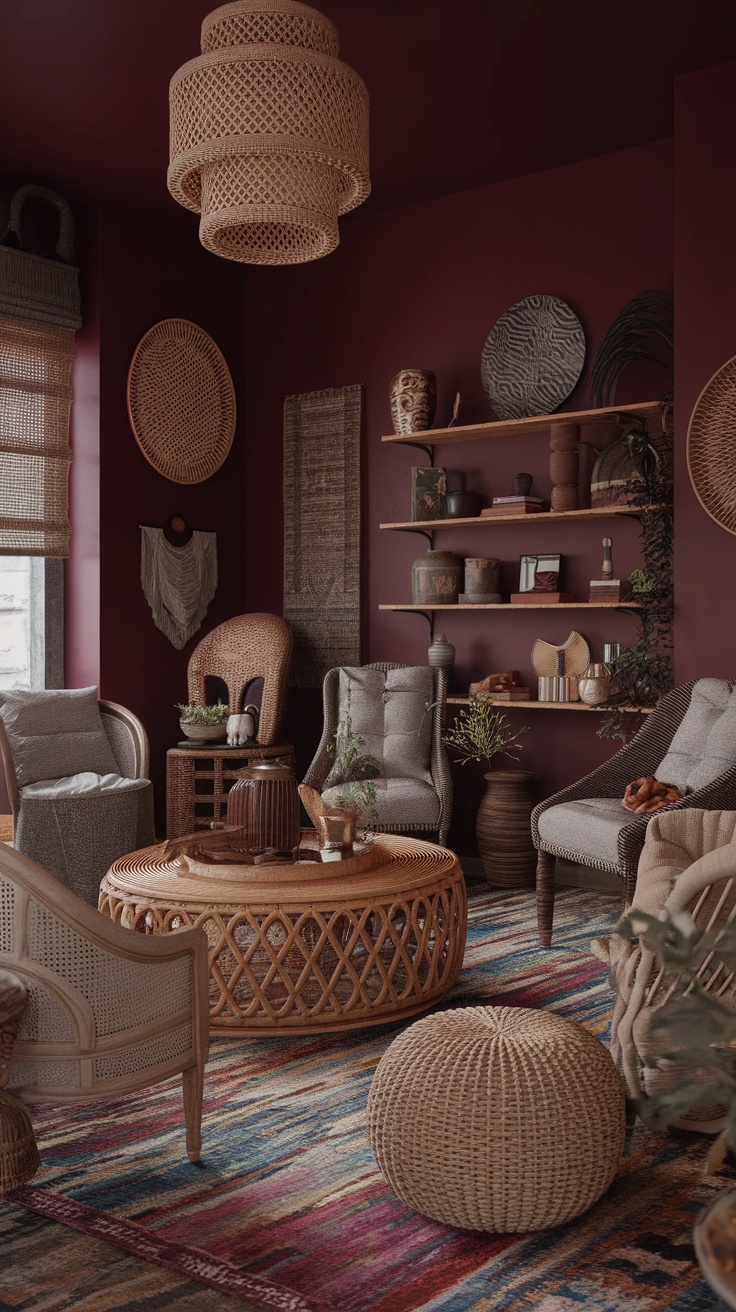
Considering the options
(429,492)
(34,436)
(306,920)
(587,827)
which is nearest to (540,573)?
(429,492)

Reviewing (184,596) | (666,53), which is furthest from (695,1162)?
(184,596)

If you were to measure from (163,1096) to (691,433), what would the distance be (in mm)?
2960

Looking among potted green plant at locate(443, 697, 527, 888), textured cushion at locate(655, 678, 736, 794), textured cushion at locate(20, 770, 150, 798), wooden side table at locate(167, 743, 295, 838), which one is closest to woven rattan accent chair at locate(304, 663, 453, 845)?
potted green plant at locate(443, 697, 527, 888)

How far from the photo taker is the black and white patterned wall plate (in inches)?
202

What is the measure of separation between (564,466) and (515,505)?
285 millimetres

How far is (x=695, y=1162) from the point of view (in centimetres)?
243

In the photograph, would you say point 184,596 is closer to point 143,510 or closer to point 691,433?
point 143,510

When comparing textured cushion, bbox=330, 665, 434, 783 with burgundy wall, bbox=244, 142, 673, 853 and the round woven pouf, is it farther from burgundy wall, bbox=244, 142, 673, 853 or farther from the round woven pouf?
the round woven pouf

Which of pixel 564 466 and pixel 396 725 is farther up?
pixel 564 466

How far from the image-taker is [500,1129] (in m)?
2.06

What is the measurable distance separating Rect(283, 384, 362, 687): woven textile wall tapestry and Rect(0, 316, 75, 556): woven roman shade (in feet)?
3.80

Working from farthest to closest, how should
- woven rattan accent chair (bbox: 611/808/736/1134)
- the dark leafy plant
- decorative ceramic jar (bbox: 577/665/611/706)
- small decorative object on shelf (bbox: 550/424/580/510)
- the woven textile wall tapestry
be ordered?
the woven textile wall tapestry, small decorative object on shelf (bbox: 550/424/580/510), decorative ceramic jar (bbox: 577/665/611/706), woven rattan accent chair (bbox: 611/808/736/1134), the dark leafy plant

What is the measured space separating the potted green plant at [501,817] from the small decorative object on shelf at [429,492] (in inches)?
35.9

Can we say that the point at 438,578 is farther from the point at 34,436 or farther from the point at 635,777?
the point at 34,436
